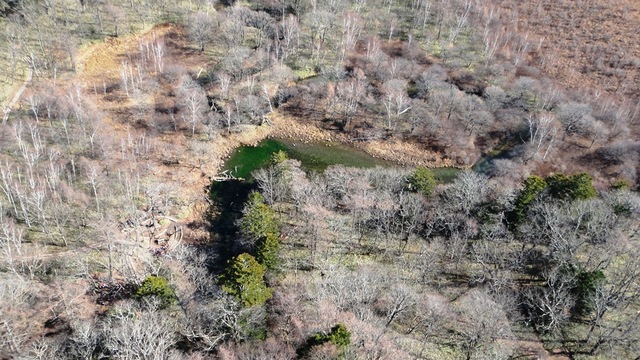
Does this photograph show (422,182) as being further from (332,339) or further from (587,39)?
(587,39)

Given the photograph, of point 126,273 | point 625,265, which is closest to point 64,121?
point 126,273

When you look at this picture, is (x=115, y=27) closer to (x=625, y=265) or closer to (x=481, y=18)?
(x=481, y=18)

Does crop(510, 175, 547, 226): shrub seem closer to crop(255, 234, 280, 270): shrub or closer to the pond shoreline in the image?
the pond shoreline

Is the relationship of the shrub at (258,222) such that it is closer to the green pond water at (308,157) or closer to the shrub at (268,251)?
the shrub at (268,251)

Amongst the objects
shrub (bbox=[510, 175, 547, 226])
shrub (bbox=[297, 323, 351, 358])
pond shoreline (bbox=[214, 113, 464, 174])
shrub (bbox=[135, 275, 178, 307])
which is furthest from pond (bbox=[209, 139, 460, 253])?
shrub (bbox=[297, 323, 351, 358])

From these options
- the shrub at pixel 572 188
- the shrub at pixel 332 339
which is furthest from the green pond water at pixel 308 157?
the shrub at pixel 332 339

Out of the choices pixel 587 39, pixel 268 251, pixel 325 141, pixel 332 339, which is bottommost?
pixel 268 251

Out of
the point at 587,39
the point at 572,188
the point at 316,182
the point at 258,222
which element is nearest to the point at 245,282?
the point at 258,222
